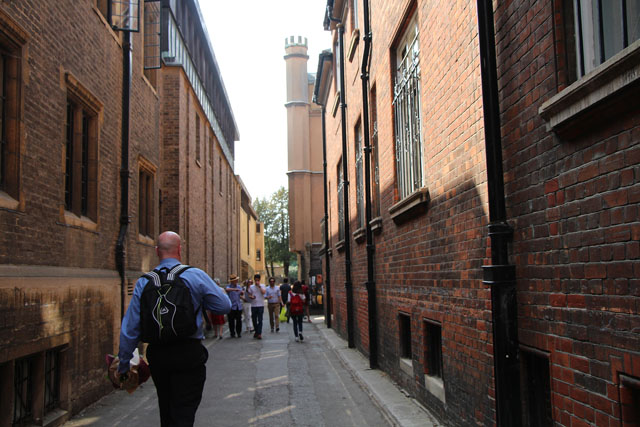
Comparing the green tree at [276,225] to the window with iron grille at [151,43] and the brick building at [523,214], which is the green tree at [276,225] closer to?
the window with iron grille at [151,43]

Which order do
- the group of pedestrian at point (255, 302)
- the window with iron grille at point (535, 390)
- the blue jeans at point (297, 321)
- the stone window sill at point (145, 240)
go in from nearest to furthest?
1. the window with iron grille at point (535, 390)
2. the stone window sill at point (145, 240)
3. the blue jeans at point (297, 321)
4. the group of pedestrian at point (255, 302)

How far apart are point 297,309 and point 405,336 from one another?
790 centimetres

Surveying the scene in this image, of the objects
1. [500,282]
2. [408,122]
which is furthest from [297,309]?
[500,282]

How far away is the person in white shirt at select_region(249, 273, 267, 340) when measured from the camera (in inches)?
699

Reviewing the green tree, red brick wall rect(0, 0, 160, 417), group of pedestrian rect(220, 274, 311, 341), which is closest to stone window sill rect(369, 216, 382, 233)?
red brick wall rect(0, 0, 160, 417)

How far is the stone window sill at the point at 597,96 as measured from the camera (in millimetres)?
2869

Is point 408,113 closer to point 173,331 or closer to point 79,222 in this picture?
point 79,222

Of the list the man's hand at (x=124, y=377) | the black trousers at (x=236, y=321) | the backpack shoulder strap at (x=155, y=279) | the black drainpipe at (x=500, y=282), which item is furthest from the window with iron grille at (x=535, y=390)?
the black trousers at (x=236, y=321)

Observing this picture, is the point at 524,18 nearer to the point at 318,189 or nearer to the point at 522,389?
the point at 522,389

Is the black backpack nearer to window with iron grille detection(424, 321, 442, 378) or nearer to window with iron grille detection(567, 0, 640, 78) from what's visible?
window with iron grille detection(567, 0, 640, 78)

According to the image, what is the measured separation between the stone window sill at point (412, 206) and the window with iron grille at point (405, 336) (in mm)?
1356

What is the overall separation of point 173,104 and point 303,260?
2100cm

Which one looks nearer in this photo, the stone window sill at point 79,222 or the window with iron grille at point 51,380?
the window with iron grille at point 51,380

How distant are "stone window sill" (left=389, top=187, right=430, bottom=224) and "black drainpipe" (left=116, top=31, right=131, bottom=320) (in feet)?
15.0
